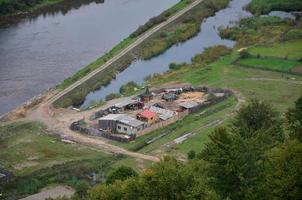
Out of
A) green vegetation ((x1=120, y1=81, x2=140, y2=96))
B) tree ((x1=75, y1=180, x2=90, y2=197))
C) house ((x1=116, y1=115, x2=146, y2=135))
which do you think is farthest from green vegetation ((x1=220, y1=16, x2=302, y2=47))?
tree ((x1=75, y1=180, x2=90, y2=197))

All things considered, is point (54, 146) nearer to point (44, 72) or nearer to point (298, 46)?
point (44, 72)

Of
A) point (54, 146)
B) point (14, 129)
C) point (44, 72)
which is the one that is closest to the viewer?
point (54, 146)

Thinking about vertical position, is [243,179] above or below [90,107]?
above

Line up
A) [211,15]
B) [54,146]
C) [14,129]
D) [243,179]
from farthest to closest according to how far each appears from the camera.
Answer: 1. [211,15]
2. [14,129]
3. [54,146]
4. [243,179]

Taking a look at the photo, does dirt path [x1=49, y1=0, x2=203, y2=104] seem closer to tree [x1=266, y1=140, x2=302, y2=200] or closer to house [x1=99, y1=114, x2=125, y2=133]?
house [x1=99, y1=114, x2=125, y2=133]

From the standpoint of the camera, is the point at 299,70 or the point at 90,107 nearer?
the point at 90,107

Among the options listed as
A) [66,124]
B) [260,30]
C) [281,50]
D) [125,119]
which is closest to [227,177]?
[125,119]

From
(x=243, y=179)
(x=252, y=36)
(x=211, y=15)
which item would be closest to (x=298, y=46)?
(x=252, y=36)
